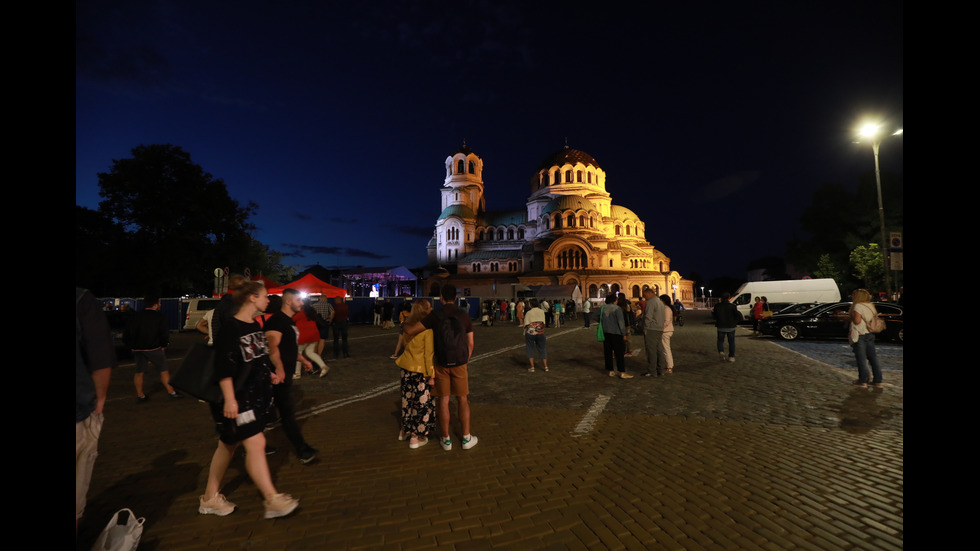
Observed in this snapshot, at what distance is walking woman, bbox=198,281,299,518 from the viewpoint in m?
2.99

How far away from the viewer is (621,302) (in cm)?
947

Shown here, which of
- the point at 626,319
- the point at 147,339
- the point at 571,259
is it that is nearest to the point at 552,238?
the point at 571,259

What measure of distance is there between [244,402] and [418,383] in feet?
6.79

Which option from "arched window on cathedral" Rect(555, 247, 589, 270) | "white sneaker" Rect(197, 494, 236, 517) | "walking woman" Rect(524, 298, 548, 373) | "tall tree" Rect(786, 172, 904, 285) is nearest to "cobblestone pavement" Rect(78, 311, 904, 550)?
"white sneaker" Rect(197, 494, 236, 517)

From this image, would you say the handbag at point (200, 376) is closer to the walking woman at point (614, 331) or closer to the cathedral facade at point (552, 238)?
the walking woman at point (614, 331)

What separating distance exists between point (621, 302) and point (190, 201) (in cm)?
3045

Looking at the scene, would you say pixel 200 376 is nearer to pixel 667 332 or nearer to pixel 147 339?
pixel 147 339

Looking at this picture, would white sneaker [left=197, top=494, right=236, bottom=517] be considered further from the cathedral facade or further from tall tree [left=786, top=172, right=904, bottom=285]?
the cathedral facade

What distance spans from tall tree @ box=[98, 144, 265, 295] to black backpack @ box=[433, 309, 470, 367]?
99.9 feet

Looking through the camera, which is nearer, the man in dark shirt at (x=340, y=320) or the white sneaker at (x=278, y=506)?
the white sneaker at (x=278, y=506)

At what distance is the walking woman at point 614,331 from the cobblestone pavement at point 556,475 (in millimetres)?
1302

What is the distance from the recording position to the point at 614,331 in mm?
8773

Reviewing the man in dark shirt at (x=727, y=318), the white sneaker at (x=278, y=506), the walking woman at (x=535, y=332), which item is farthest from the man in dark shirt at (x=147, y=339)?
the man in dark shirt at (x=727, y=318)

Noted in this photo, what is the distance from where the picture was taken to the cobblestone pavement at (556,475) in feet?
9.64
